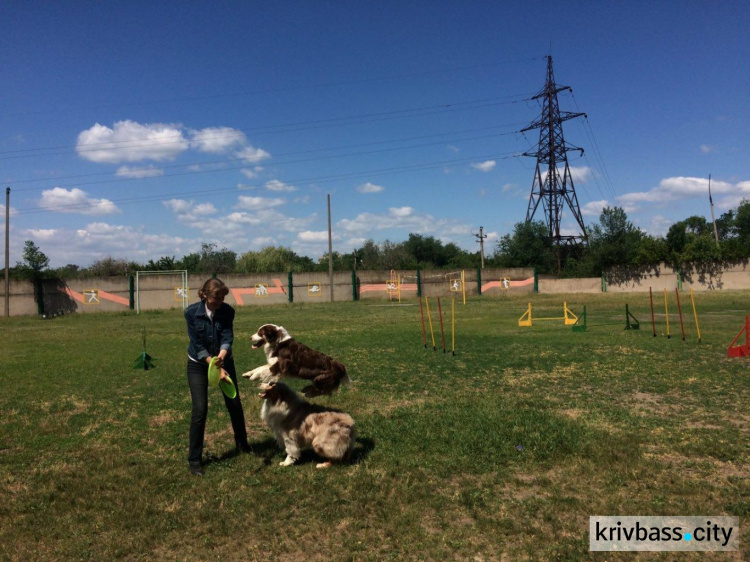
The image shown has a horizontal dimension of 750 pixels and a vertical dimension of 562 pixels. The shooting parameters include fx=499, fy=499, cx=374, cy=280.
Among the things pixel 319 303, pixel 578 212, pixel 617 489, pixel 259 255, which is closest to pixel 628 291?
pixel 578 212

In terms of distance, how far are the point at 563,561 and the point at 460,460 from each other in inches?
74.9

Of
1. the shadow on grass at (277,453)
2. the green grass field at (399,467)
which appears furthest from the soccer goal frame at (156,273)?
the shadow on grass at (277,453)

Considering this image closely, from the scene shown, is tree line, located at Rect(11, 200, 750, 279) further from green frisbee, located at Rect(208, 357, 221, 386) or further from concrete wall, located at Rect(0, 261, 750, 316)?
green frisbee, located at Rect(208, 357, 221, 386)

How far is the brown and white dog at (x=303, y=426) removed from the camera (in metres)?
5.23

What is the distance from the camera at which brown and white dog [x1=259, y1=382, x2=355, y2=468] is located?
206 inches

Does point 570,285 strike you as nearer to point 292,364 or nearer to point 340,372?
point 340,372

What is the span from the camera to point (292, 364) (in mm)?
5141

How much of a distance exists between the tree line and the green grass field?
33.0 m

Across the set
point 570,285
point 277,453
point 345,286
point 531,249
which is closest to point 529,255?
point 531,249

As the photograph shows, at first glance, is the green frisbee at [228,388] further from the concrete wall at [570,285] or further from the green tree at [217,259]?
the green tree at [217,259]

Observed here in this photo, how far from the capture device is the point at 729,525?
13.2 feet

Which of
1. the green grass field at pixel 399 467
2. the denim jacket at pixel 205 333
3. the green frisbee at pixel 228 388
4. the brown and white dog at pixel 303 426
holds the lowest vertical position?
the green grass field at pixel 399 467

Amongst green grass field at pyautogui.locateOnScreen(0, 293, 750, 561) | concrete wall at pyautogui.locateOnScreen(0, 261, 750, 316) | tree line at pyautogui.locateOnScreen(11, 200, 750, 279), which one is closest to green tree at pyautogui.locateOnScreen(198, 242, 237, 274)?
tree line at pyautogui.locateOnScreen(11, 200, 750, 279)

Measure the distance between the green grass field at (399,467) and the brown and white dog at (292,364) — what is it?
0.94 m
